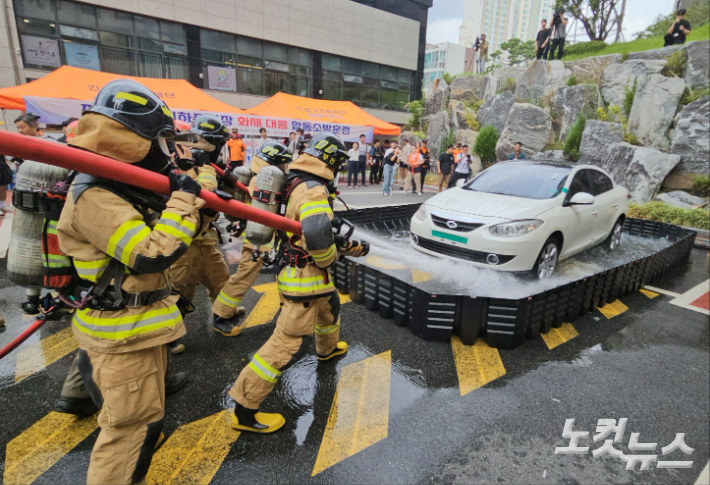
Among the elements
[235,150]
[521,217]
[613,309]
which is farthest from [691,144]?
[235,150]

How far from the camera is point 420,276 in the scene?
199 inches

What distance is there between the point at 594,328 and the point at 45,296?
4.94m

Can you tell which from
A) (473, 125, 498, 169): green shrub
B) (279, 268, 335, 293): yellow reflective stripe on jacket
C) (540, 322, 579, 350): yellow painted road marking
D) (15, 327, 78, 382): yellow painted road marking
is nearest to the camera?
(279, 268, 335, 293): yellow reflective stripe on jacket

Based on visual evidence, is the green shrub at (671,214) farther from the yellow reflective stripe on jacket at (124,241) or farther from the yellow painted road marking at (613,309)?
the yellow reflective stripe on jacket at (124,241)

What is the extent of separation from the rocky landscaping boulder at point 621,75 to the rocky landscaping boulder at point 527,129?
2.30 meters

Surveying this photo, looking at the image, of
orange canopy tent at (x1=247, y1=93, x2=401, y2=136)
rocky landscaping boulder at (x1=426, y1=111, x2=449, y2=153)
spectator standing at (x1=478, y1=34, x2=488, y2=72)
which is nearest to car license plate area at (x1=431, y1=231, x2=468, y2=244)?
orange canopy tent at (x1=247, y1=93, x2=401, y2=136)

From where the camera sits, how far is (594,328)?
14.0 ft

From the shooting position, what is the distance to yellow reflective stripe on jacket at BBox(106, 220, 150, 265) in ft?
5.27

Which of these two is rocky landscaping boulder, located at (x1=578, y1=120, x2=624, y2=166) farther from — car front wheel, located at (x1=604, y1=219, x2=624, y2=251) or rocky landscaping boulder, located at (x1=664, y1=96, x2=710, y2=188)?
car front wheel, located at (x1=604, y1=219, x2=624, y2=251)

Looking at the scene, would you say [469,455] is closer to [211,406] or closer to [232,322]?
[211,406]

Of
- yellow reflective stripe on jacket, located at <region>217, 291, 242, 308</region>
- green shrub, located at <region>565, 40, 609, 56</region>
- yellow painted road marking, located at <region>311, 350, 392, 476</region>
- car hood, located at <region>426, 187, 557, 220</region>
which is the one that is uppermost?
green shrub, located at <region>565, 40, 609, 56</region>

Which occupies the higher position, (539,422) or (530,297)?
(530,297)

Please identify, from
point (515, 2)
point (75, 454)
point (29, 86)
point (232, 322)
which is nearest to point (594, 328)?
point (232, 322)

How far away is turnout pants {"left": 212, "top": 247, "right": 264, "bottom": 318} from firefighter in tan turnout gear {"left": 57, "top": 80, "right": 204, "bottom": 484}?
1.81 metres
